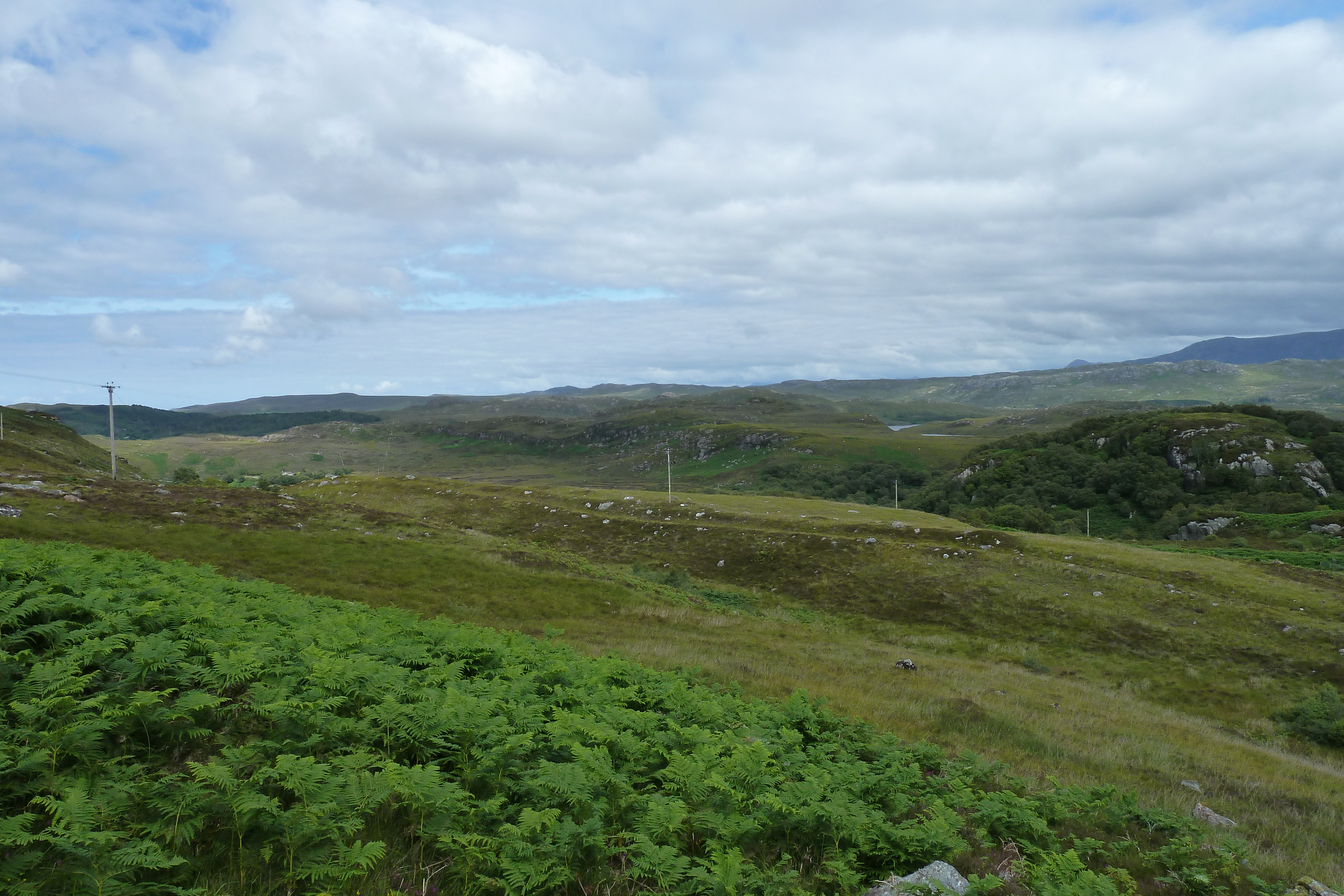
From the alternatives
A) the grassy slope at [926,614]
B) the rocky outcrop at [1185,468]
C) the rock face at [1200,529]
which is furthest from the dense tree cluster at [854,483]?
the grassy slope at [926,614]

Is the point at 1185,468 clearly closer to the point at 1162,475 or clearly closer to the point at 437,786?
the point at 1162,475

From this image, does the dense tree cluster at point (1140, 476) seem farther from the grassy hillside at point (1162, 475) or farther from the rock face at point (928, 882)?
the rock face at point (928, 882)

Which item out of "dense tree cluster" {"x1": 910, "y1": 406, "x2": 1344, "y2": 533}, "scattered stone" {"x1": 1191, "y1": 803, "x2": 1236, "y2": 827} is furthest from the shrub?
"dense tree cluster" {"x1": 910, "y1": 406, "x2": 1344, "y2": 533}

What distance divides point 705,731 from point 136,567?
15.2m

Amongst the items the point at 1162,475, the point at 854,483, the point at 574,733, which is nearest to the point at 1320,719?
→ the point at 574,733

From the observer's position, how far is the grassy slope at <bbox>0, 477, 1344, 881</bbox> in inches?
617

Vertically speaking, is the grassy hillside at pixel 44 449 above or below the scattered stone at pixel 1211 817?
above

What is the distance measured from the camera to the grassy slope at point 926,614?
1568 cm

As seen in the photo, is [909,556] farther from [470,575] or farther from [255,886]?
[255,886]

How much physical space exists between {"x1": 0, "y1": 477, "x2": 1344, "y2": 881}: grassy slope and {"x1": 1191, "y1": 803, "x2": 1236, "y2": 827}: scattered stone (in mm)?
321

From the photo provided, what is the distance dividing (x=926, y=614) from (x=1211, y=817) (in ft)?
118

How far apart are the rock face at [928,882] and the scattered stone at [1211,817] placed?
22.6ft

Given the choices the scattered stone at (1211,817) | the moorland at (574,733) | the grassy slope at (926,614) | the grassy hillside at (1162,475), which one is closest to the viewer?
the moorland at (574,733)

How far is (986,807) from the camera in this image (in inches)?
349
